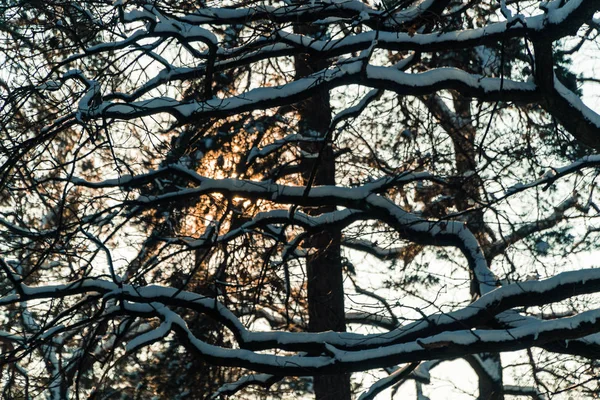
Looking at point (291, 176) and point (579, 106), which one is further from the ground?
point (291, 176)

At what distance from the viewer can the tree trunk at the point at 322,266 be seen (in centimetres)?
873

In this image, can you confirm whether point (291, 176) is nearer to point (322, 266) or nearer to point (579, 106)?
point (322, 266)

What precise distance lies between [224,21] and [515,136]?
4.23 meters

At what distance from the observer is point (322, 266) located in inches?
359

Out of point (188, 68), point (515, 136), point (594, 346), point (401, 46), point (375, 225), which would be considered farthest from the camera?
point (375, 225)

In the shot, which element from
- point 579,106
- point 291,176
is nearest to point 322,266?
point 291,176

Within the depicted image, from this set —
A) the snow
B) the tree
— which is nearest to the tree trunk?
the tree

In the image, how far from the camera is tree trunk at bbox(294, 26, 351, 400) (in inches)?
344

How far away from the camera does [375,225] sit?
30.2 feet

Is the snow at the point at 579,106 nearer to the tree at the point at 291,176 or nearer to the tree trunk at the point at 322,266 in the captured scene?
the tree at the point at 291,176

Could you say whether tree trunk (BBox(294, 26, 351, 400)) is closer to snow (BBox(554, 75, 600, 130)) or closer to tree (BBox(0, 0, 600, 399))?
tree (BBox(0, 0, 600, 399))

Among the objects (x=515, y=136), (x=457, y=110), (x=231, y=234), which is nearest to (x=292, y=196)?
(x=231, y=234)

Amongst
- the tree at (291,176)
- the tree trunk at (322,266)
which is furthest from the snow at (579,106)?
the tree trunk at (322,266)

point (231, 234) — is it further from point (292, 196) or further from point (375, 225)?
point (375, 225)
